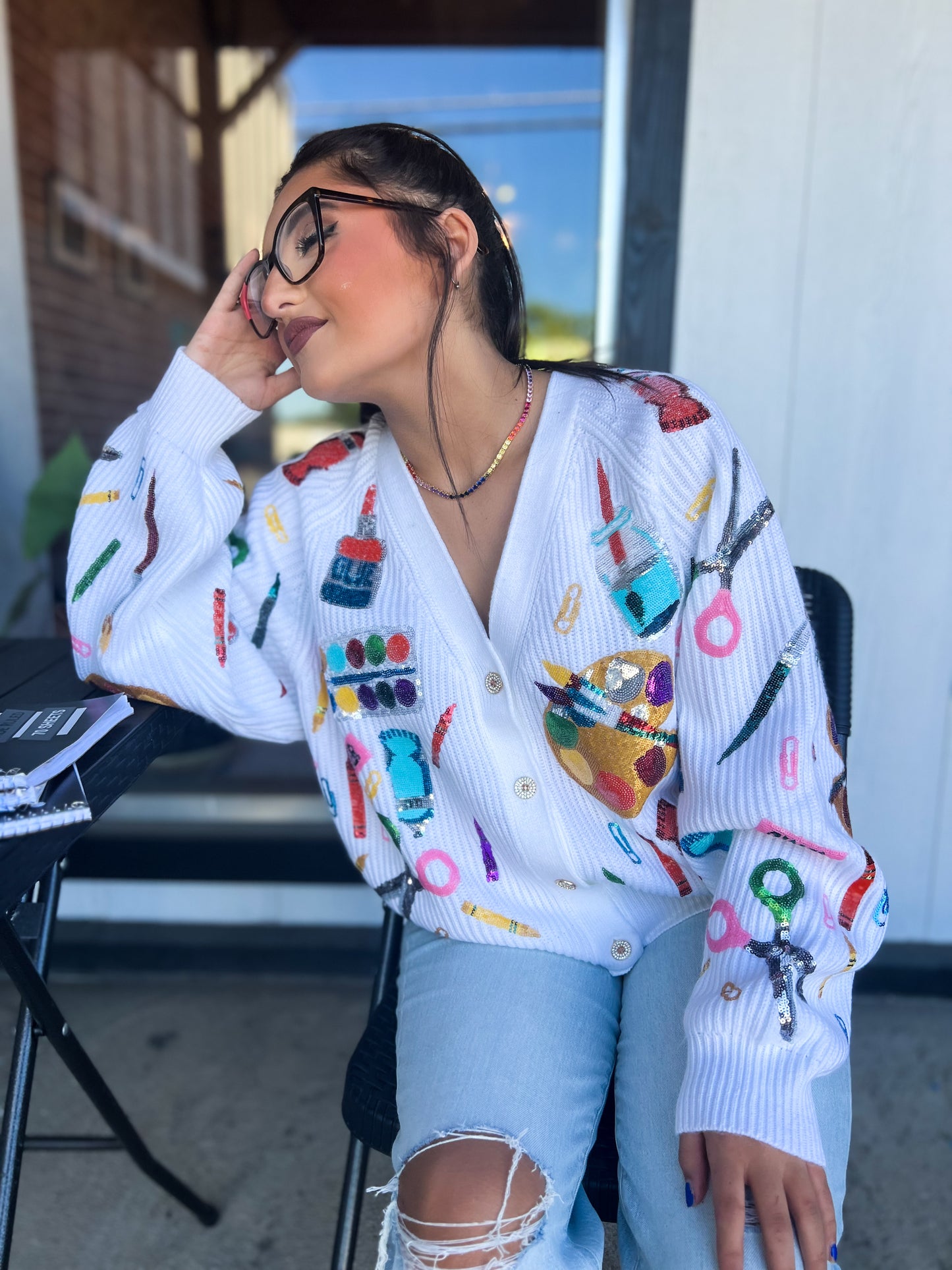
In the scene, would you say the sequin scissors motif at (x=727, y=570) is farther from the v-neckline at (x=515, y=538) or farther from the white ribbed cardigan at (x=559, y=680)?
the v-neckline at (x=515, y=538)

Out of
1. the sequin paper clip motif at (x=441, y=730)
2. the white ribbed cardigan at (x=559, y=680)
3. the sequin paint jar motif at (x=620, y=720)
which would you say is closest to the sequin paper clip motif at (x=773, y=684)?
the white ribbed cardigan at (x=559, y=680)

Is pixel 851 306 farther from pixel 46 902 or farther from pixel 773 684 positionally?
pixel 46 902

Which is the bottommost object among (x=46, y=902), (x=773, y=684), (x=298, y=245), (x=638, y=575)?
(x=46, y=902)

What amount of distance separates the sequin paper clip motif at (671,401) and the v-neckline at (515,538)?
95 mm

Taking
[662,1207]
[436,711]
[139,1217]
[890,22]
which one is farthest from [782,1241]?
[890,22]

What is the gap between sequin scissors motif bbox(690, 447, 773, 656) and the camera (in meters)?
1.06

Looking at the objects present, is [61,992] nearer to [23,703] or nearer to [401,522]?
[23,703]

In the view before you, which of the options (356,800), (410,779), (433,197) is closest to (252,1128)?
(356,800)

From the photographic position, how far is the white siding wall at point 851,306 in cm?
190

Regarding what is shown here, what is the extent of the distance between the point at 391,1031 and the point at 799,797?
63 cm

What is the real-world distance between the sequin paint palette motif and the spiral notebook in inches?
14.9

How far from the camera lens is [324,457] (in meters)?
1.36

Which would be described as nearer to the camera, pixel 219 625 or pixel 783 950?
pixel 783 950

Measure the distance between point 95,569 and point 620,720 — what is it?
0.76 m
